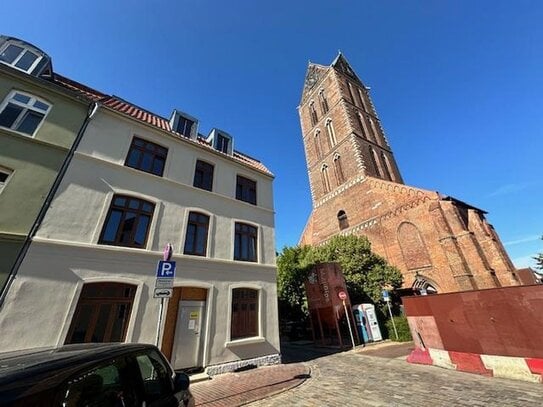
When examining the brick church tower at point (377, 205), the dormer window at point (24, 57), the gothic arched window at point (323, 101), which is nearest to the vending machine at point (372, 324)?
the brick church tower at point (377, 205)

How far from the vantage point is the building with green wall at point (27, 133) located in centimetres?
705

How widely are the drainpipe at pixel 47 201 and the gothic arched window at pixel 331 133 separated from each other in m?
28.8

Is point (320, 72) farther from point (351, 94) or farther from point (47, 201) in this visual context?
point (47, 201)

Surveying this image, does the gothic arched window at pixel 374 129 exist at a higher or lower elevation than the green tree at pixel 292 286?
higher

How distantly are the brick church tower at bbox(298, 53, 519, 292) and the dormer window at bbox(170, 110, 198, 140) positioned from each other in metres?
19.3

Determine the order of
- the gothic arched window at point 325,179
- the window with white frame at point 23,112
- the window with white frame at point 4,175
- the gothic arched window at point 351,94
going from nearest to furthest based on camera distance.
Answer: the window with white frame at point 4,175
the window with white frame at point 23,112
the gothic arched window at point 325,179
the gothic arched window at point 351,94

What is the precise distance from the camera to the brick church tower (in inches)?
754

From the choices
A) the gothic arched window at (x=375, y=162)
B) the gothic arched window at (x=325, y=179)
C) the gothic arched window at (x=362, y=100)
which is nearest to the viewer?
the gothic arched window at (x=375, y=162)

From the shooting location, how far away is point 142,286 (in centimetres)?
816

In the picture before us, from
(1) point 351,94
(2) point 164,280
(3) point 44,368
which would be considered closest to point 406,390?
(2) point 164,280

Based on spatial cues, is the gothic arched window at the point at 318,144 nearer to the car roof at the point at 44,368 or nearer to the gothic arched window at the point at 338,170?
the gothic arched window at the point at 338,170

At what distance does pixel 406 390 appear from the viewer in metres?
6.23

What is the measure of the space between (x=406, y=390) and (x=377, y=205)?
20.6 metres

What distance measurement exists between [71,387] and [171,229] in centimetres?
818
